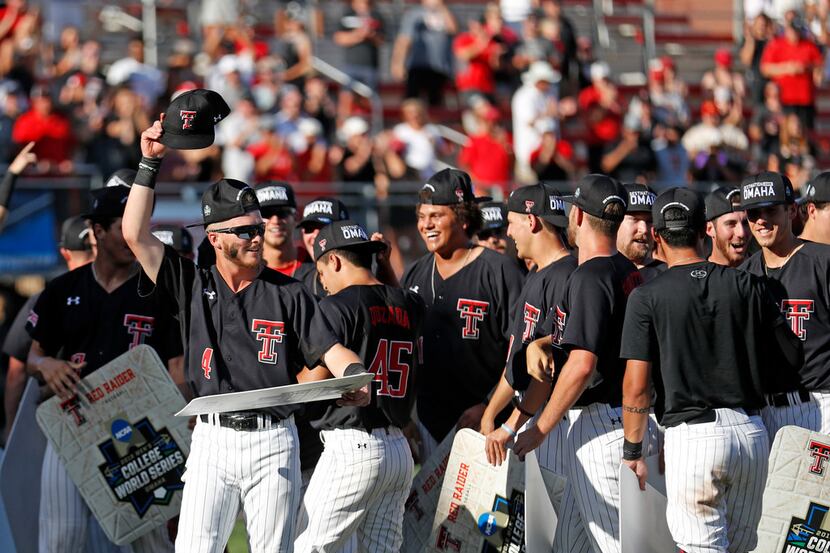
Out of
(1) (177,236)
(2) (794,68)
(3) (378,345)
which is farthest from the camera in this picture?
(2) (794,68)

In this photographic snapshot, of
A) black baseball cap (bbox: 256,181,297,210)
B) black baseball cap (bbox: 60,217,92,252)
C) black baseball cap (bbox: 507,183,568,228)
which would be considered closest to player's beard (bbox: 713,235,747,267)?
black baseball cap (bbox: 507,183,568,228)

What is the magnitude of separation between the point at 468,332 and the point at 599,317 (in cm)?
A: 143

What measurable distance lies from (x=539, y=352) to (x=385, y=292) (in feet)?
2.81

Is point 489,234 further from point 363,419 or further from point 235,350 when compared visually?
point 235,350

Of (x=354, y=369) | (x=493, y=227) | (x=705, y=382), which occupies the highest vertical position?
(x=493, y=227)

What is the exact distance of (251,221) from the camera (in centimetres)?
570

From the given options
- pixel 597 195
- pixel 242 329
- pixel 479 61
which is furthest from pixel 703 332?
pixel 479 61

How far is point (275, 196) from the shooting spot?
7547mm

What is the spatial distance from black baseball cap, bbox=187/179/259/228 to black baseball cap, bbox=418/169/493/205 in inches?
66.3

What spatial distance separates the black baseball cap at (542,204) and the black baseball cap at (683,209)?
2.48 feet

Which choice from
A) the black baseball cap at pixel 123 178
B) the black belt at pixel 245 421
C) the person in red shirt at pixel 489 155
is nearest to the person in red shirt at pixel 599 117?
the person in red shirt at pixel 489 155

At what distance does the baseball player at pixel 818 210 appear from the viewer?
6762 mm

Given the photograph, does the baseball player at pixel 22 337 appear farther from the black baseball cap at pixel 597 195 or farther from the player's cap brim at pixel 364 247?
the black baseball cap at pixel 597 195

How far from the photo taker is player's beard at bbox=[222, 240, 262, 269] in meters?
5.70
